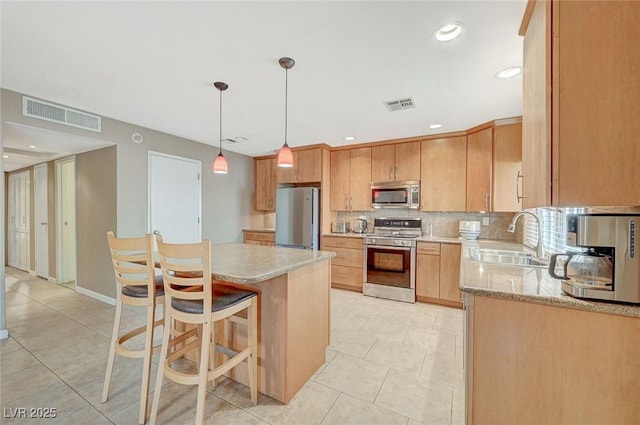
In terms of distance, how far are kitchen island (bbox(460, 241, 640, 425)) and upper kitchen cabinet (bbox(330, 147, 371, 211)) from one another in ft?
10.4

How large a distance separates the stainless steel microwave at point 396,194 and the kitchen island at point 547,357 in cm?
274

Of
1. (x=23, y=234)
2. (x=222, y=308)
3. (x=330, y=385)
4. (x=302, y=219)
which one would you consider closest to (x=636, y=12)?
(x=222, y=308)

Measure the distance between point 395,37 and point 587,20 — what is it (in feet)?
3.24

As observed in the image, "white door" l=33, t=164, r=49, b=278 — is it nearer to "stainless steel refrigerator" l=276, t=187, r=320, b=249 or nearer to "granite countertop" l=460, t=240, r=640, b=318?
"stainless steel refrigerator" l=276, t=187, r=320, b=249

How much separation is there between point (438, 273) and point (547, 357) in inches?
98.9

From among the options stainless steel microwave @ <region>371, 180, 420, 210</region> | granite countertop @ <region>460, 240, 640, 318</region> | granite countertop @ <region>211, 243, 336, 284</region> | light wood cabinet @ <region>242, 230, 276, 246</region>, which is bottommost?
light wood cabinet @ <region>242, 230, 276, 246</region>

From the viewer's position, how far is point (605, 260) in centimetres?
106

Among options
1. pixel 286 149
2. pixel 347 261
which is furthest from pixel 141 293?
pixel 347 261

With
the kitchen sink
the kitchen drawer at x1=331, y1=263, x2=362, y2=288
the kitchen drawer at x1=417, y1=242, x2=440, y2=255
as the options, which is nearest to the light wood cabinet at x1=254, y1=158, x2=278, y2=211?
the kitchen drawer at x1=331, y1=263, x2=362, y2=288

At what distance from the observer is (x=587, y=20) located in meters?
1.00

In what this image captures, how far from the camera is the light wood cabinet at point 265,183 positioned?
526 cm

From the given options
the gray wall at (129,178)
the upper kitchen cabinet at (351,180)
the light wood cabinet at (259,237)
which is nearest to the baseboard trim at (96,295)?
the gray wall at (129,178)

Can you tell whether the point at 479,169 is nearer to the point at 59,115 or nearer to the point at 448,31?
the point at 448,31

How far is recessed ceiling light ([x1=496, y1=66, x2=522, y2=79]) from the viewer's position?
206 cm
